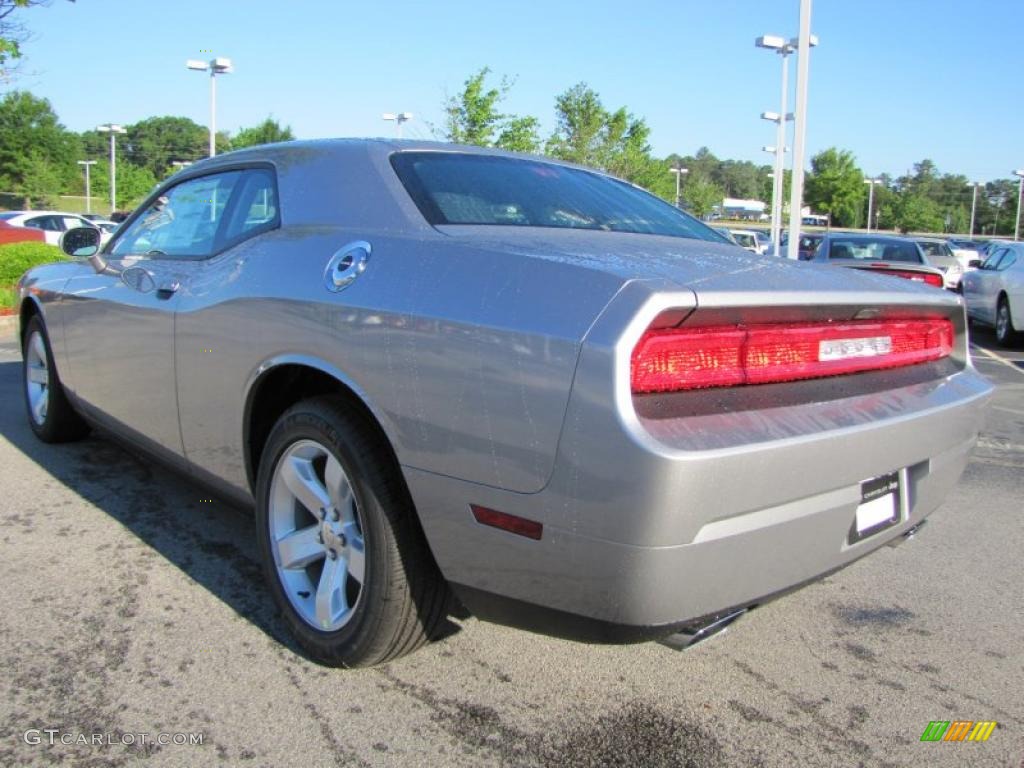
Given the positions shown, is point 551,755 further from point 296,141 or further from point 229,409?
point 296,141

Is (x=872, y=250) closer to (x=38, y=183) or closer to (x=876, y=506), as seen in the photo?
(x=876, y=506)

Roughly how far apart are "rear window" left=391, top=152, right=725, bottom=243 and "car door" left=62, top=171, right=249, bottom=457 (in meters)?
0.97

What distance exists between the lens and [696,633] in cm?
220

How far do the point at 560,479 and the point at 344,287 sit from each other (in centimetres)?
94

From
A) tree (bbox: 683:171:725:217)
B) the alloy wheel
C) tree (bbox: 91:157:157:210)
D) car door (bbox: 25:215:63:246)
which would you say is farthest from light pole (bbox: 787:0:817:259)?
tree (bbox: 91:157:157:210)

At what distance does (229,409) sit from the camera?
3016 millimetres

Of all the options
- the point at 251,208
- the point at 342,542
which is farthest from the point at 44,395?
the point at 342,542

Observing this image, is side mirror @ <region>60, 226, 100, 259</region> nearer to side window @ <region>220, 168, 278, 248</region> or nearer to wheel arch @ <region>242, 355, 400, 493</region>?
side window @ <region>220, 168, 278, 248</region>

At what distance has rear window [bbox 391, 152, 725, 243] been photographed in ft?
9.18

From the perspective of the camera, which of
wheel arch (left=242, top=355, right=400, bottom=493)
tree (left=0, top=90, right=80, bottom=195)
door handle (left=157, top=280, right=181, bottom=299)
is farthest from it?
tree (left=0, top=90, right=80, bottom=195)

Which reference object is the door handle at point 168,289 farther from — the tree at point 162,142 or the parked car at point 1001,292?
the tree at point 162,142

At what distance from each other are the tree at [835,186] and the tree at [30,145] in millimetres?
56645

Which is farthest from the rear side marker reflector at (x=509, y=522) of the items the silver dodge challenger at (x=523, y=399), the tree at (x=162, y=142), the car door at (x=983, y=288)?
the tree at (x=162, y=142)

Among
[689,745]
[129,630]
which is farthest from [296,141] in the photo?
[689,745]
